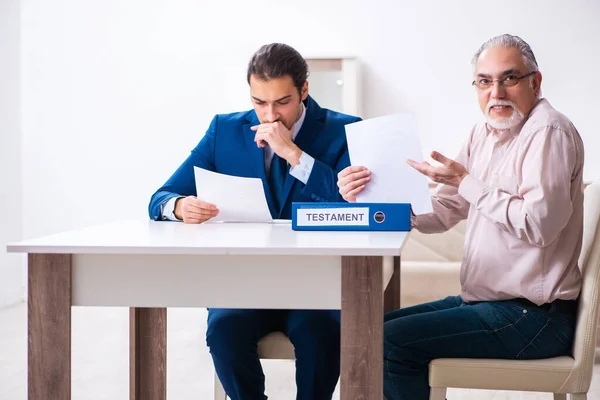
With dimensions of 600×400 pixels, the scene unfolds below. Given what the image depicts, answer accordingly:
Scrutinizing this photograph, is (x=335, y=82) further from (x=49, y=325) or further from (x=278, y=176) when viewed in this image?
(x=49, y=325)

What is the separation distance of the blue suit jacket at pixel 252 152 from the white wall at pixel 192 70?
2.62 m

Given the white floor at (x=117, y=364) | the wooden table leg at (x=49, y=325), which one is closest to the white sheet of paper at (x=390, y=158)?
the wooden table leg at (x=49, y=325)

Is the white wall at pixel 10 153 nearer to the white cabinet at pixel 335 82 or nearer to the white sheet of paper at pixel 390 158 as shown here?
the white cabinet at pixel 335 82

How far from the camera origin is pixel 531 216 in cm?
168

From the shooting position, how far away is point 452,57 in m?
4.88

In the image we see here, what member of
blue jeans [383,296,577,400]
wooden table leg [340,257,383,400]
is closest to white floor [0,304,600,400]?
blue jeans [383,296,577,400]

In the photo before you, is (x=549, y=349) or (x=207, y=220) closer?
(x=549, y=349)

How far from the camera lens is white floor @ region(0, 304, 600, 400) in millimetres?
2938

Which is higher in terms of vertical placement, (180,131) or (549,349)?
(180,131)

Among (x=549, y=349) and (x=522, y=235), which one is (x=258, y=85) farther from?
(x=549, y=349)

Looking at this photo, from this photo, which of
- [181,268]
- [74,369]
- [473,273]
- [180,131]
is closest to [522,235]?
[473,273]

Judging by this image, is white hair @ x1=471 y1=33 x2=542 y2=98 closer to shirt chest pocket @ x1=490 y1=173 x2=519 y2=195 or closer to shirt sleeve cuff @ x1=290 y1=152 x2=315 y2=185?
shirt chest pocket @ x1=490 y1=173 x2=519 y2=195

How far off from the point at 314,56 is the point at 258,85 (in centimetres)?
276

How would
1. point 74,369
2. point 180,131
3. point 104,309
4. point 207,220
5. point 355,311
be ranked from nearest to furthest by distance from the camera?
point 355,311
point 207,220
point 74,369
point 104,309
point 180,131
